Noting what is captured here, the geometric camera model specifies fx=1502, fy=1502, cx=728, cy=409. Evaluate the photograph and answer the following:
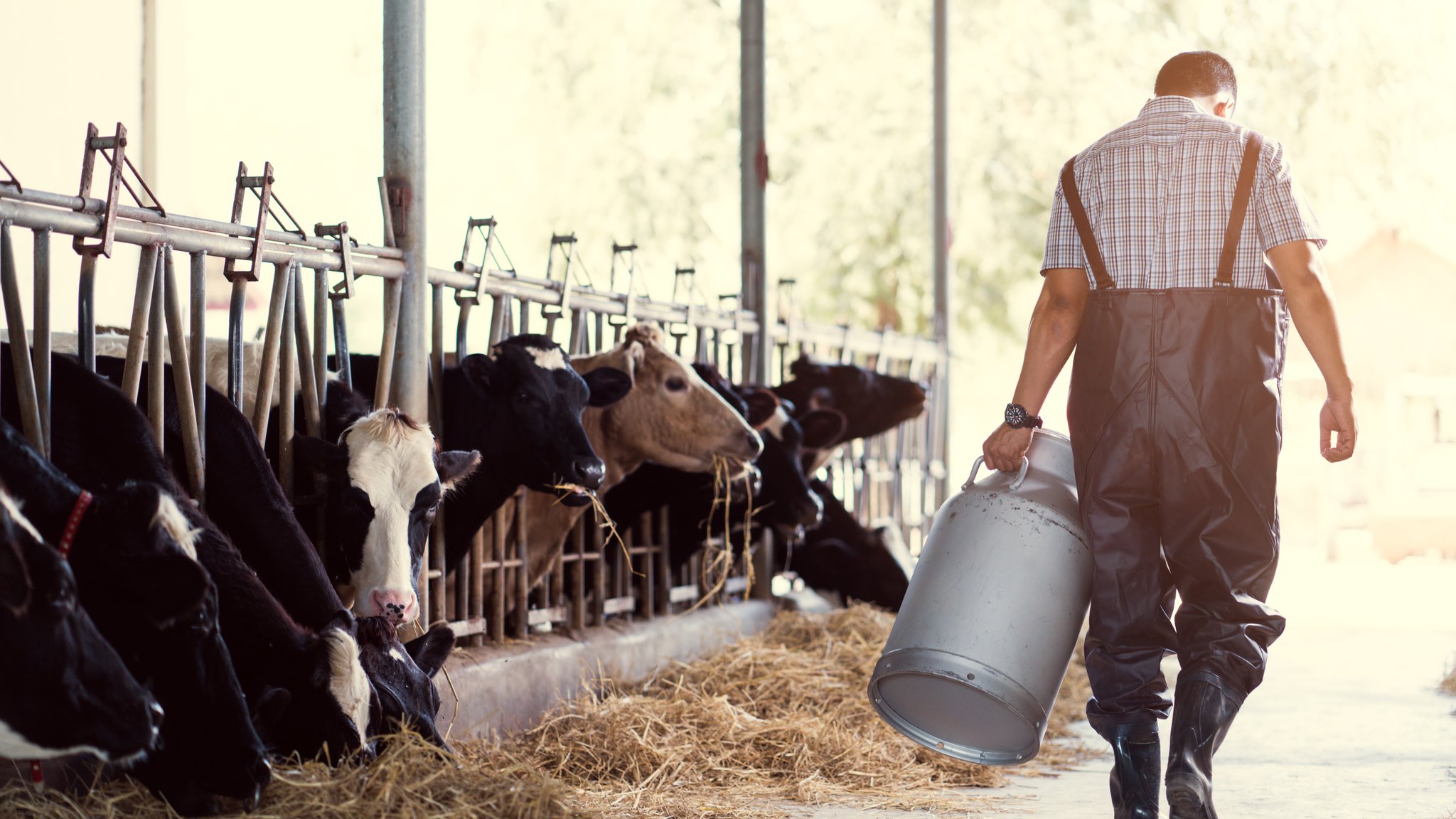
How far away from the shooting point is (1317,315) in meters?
3.60

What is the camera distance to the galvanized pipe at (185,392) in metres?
3.94

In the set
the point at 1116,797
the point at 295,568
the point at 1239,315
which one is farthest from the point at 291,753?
the point at 1239,315

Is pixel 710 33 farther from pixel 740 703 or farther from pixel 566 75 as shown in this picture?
pixel 740 703

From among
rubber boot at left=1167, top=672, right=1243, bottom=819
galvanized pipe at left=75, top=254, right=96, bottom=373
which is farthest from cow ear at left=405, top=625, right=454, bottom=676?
rubber boot at left=1167, top=672, right=1243, bottom=819

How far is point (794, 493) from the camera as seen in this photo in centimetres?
696

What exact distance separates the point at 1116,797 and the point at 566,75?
17.3 m

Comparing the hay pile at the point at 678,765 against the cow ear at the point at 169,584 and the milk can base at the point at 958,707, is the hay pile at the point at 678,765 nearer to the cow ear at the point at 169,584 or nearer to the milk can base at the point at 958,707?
the milk can base at the point at 958,707

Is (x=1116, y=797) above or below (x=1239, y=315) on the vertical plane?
below

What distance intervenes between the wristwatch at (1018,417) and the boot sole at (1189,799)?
0.96 metres

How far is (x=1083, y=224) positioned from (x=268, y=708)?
2269mm

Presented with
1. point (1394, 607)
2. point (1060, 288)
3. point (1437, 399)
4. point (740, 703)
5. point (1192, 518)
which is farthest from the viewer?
point (1437, 399)

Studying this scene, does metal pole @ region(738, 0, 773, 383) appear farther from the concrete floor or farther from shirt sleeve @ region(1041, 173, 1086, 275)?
shirt sleeve @ region(1041, 173, 1086, 275)

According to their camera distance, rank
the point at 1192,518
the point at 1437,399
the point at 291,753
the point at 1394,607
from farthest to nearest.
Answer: the point at 1437,399, the point at 1394,607, the point at 1192,518, the point at 291,753

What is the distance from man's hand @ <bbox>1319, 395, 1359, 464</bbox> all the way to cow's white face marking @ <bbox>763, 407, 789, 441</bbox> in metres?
3.54
